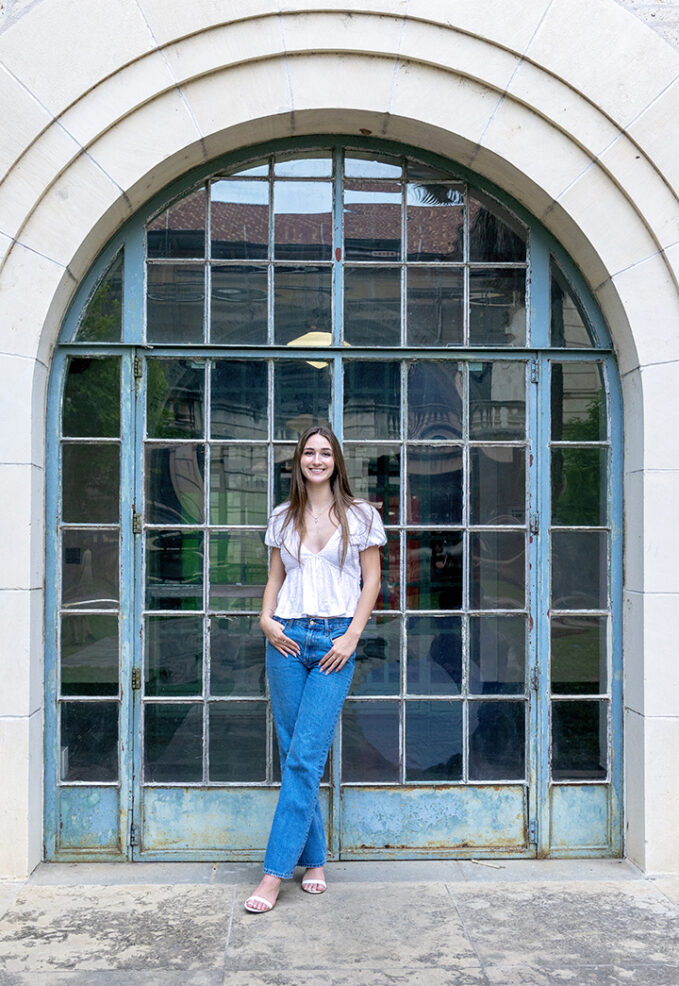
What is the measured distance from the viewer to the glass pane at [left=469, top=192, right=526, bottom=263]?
441cm

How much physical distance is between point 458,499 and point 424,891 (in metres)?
1.76

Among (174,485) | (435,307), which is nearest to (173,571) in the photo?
(174,485)

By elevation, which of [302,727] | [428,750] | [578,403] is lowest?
[428,750]

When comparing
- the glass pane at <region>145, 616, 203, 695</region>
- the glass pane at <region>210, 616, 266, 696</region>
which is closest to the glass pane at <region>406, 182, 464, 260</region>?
the glass pane at <region>210, 616, 266, 696</region>

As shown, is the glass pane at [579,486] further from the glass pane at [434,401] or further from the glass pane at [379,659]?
the glass pane at [379,659]

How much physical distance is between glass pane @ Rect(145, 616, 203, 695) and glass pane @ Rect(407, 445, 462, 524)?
3.88 feet

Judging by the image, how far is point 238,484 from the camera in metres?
4.36

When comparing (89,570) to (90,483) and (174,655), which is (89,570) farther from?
(174,655)

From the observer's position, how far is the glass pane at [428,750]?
4.33 meters

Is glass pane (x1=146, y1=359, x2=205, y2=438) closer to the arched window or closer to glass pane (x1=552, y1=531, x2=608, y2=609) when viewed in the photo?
the arched window

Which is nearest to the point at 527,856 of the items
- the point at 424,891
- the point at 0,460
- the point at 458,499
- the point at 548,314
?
the point at 424,891

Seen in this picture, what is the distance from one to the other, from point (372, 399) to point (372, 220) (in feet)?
2.85

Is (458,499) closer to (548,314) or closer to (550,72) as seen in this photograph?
(548,314)

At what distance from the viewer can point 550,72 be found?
4.00 meters
